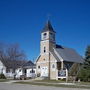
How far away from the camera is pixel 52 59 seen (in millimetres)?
44625

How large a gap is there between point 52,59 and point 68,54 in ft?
16.9

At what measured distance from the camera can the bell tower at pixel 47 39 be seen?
45450 millimetres

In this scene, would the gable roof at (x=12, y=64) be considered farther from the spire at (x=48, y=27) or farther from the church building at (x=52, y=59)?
the spire at (x=48, y=27)

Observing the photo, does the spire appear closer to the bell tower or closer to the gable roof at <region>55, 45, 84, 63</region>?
the bell tower

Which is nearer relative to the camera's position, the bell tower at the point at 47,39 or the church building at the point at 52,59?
the church building at the point at 52,59

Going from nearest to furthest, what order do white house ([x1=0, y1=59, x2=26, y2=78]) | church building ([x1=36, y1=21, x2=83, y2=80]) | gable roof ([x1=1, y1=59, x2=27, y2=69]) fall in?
church building ([x1=36, y1=21, x2=83, y2=80]), white house ([x1=0, y1=59, x2=26, y2=78]), gable roof ([x1=1, y1=59, x2=27, y2=69])

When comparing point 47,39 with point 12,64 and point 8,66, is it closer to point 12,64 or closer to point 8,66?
Result: point 12,64

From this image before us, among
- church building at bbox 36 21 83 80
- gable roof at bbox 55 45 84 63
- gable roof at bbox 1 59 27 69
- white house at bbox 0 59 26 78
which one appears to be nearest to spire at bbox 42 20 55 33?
church building at bbox 36 21 83 80

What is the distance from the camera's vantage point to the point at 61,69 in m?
44.3

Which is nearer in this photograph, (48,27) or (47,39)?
(47,39)

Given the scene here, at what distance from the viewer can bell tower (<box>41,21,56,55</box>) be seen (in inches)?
1789

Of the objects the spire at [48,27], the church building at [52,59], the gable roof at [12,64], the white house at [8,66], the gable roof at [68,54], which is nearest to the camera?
the church building at [52,59]

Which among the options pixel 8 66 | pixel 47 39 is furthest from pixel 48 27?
pixel 8 66

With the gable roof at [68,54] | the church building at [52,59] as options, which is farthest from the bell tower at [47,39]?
the gable roof at [68,54]
